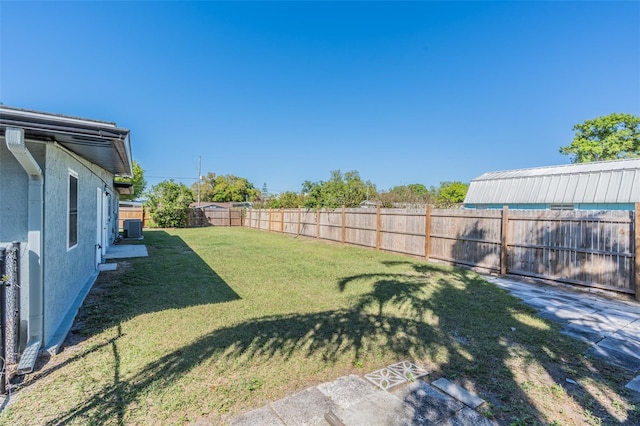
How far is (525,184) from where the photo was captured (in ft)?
55.9

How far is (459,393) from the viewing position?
8.60ft

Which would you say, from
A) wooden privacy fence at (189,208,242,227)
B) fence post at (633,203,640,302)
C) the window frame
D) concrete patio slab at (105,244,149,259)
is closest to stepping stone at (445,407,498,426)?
the window frame

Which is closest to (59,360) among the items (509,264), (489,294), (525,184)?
(489,294)

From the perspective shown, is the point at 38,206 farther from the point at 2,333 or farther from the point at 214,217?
the point at 214,217

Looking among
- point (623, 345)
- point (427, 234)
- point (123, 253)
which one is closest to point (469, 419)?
point (623, 345)

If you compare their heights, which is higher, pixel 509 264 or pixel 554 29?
pixel 554 29

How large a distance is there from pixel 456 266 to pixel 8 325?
8985mm

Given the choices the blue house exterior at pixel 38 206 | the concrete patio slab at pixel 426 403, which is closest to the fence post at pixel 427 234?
the concrete patio slab at pixel 426 403

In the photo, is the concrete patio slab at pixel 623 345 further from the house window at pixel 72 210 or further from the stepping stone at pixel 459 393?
the house window at pixel 72 210

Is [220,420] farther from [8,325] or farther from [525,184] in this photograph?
[525,184]

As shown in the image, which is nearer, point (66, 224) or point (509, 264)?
point (66, 224)

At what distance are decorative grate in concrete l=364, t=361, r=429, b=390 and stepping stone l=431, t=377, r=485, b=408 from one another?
185 mm

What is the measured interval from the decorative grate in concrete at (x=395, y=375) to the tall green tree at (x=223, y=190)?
54.7 metres

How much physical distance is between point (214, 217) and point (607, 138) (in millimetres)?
31169
